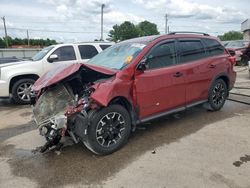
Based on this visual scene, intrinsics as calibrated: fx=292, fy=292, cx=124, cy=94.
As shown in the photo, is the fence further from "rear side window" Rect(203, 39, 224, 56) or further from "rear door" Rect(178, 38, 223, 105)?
"rear door" Rect(178, 38, 223, 105)

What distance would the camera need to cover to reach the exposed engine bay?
416 cm

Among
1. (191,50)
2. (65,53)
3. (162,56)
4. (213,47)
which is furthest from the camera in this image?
(65,53)

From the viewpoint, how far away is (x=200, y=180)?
11.9 feet

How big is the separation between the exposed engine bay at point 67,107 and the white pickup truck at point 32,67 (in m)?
3.45

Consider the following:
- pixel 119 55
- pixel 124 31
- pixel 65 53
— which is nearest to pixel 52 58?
pixel 65 53

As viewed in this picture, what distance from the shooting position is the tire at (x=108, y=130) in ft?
13.8

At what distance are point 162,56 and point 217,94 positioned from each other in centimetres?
201

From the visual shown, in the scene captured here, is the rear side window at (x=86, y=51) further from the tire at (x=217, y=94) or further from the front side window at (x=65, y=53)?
the tire at (x=217, y=94)

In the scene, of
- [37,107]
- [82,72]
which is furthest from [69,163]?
[82,72]

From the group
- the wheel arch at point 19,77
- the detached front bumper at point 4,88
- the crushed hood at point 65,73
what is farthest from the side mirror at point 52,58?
the crushed hood at point 65,73

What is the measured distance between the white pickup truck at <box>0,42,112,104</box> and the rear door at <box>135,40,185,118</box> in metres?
4.12

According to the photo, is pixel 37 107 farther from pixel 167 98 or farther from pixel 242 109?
pixel 242 109

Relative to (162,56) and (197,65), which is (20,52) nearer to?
(197,65)

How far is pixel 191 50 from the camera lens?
5.88 meters
